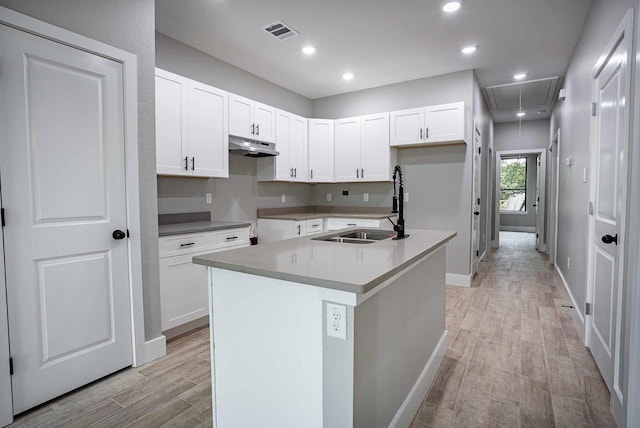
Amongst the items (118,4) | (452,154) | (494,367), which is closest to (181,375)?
(494,367)

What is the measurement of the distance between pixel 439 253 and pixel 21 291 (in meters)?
2.56

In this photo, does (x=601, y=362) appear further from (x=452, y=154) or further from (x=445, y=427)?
(x=452, y=154)

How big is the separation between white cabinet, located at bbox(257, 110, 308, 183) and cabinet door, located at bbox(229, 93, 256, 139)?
52 centimetres

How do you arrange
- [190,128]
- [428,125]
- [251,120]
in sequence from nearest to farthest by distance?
[190,128], [251,120], [428,125]

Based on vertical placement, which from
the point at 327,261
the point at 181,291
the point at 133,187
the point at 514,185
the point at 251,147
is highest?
the point at 251,147

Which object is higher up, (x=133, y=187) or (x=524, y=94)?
(x=524, y=94)

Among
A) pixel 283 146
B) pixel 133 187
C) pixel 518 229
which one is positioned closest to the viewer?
A: pixel 133 187

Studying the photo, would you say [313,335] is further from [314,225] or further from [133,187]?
[314,225]

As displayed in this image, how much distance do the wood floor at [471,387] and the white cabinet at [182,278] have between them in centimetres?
22

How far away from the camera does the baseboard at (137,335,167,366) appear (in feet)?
7.91

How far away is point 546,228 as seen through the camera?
6965 millimetres

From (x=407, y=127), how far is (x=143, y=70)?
10.4 feet

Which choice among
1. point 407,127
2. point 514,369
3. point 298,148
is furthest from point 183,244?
point 407,127

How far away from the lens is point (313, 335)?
1275mm
